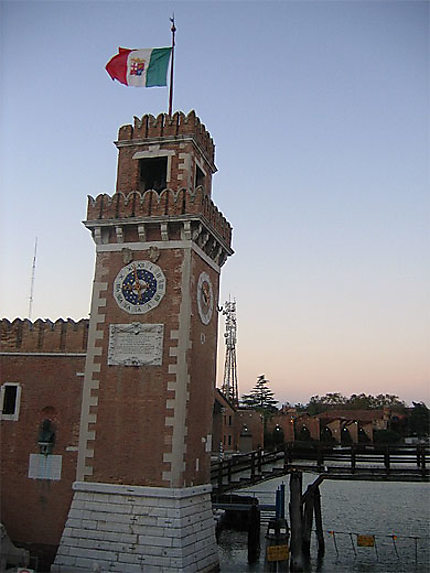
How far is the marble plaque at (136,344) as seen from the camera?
2052 centimetres

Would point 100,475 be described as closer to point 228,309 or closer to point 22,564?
point 22,564

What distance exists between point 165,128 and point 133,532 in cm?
1443

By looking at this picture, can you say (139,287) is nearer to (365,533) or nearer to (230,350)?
(365,533)

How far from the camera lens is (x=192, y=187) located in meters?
22.6

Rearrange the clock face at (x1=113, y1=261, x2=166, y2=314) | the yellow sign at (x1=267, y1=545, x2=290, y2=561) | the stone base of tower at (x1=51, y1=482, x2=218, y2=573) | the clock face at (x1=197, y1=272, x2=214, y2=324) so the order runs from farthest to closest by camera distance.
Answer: the clock face at (x1=197, y1=272, x2=214, y2=324) → the clock face at (x1=113, y1=261, x2=166, y2=314) → the yellow sign at (x1=267, y1=545, x2=290, y2=561) → the stone base of tower at (x1=51, y1=482, x2=218, y2=573)

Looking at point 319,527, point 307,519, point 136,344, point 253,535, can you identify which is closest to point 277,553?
point 307,519

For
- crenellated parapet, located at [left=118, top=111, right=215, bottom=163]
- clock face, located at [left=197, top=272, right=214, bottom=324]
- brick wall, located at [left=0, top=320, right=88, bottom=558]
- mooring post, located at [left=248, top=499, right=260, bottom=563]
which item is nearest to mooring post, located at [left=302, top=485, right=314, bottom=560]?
mooring post, located at [left=248, top=499, right=260, bottom=563]

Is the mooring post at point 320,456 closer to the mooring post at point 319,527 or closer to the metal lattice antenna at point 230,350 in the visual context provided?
the mooring post at point 319,527

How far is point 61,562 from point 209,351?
8846 mm

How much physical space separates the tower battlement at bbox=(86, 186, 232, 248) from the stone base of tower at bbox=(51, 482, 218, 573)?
30.6 feet

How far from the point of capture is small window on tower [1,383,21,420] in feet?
72.9

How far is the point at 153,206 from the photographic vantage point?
21.7 metres

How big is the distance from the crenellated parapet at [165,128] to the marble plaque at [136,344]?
742 cm

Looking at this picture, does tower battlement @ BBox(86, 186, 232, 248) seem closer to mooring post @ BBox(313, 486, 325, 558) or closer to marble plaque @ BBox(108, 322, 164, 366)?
marble plaque @ BBox(108, 322, 164, 366)
